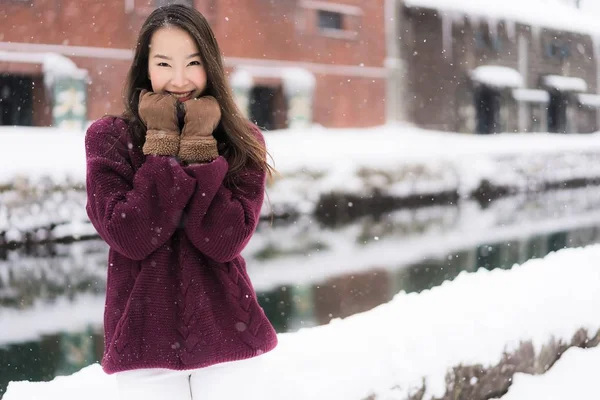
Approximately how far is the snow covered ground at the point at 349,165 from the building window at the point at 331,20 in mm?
2274

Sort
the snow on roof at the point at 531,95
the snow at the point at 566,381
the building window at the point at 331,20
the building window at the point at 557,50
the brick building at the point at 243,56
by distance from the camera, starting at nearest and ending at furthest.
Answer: the snow at the point at 566,381 → the brick building at the point at 243,56 → the building window at the point at 331,20 → the snow on roof at the point at 531,95 → the building window at the point at 557,50

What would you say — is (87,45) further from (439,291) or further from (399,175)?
(439,291)

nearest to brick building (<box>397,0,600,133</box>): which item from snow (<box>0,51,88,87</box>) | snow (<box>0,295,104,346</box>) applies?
snow (<box>0,51,88,87</box>)

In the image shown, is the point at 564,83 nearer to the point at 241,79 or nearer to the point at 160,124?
the point at 241,79

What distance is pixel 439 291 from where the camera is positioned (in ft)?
7.88

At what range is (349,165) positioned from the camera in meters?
11.6

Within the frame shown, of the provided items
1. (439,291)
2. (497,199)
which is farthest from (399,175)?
(439,291)

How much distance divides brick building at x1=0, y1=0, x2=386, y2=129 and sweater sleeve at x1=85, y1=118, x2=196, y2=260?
9284 millimetres

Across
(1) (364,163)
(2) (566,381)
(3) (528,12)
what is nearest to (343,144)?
(1) (364,163)

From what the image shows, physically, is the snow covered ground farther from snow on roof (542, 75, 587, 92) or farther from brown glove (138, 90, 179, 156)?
brown glove (138, 90, 179, 156)

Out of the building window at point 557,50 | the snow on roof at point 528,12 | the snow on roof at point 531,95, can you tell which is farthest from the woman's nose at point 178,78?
the building window at point 557,50

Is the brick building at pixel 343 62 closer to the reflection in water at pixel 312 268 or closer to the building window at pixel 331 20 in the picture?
the building window at pixel 331 20

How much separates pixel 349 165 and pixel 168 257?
422 inches

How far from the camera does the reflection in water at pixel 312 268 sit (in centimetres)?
405
